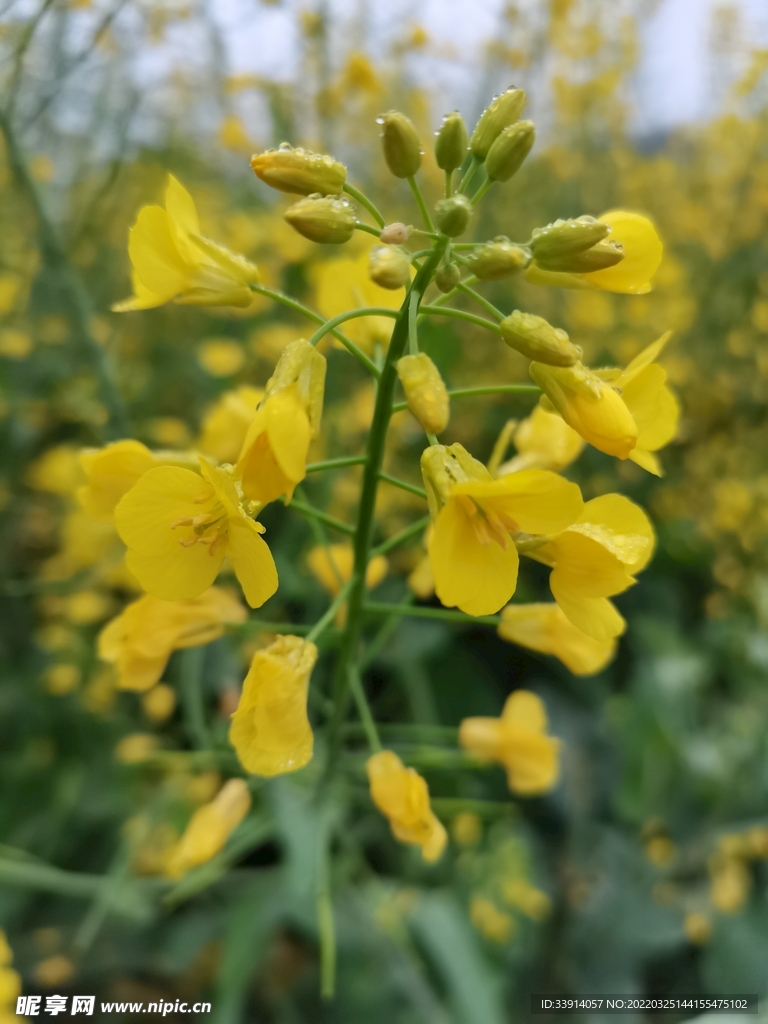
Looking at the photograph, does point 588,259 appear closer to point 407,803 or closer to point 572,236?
point 572,236

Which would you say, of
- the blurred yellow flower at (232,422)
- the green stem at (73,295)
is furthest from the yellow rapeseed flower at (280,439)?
the green stem at (73,295)

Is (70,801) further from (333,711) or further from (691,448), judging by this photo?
(691,448)

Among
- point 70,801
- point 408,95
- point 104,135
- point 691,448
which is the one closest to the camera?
point 70,801

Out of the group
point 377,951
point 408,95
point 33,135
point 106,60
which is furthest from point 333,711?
point 408,95

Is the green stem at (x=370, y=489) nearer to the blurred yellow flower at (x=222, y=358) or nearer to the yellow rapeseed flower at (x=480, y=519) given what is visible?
the yellow rapeseed flower at (x=480, y=519)

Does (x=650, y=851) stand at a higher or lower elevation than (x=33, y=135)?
lower

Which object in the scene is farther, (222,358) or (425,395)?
(222,358)

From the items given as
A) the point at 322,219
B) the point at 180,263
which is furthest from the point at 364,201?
the point at 180,263
